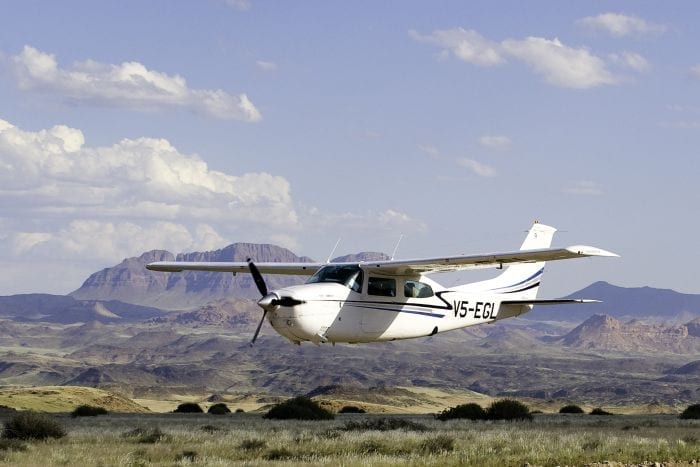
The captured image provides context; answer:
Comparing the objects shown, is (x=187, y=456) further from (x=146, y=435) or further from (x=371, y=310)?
(x=371, y=310)

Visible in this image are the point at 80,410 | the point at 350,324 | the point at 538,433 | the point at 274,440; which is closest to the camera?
the point at 274,440

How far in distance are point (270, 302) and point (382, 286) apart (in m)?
5.10

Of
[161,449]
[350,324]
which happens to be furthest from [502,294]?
[161,449]

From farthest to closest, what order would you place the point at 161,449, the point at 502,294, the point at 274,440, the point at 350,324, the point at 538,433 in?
the point at 502,294
the point at 350,324
the point at 538,433
the point at 274,440
the point at 161,449

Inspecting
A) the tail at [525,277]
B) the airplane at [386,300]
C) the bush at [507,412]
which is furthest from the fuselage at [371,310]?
the bush at [507,412]

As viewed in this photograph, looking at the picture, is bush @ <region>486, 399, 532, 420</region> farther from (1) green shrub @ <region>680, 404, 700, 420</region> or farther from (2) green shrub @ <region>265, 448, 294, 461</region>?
(2) green shrub @ <region>265, 448, 294, 461</region>

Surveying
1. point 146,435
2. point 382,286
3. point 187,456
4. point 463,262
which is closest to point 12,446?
point 187,456

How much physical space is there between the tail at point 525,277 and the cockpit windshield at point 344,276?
23.1 feet

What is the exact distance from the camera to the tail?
141ft

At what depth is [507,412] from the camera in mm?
41500

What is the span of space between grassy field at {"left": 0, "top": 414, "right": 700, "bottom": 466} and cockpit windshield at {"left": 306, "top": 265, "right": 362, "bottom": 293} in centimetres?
459

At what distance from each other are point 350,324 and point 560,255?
23.2ft

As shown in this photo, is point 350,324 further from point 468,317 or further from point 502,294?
point 502,294

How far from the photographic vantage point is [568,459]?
24.4 meters
